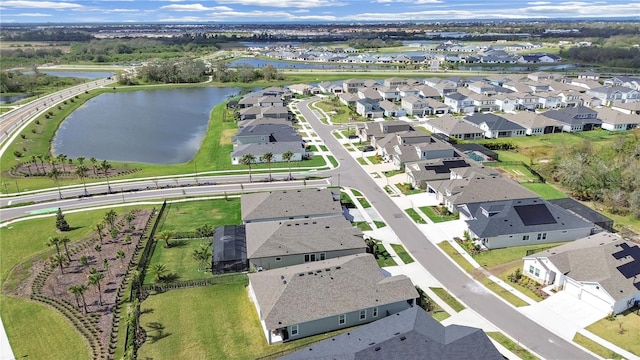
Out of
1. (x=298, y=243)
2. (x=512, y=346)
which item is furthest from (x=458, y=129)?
(x=512, y=346)

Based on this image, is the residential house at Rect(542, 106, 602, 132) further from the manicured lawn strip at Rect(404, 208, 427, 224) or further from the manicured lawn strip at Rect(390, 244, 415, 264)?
the manicured lawn strip at Rect(390, 244, 415, 264)

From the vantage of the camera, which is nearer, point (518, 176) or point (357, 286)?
point (357, 286)

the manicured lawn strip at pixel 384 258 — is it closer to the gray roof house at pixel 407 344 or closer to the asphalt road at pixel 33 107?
the gray roof house at pixel 407 344

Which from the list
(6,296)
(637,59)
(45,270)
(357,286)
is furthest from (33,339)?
(637,59)

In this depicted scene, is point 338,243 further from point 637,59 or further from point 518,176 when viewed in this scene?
point 637,59

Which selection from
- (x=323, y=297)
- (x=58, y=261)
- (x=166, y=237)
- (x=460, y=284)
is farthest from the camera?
(x=166, y=237)

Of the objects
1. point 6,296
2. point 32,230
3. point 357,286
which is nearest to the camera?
point 357,286

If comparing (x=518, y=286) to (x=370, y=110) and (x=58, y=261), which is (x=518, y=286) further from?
(x=370, y=110)
